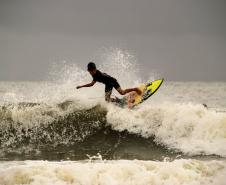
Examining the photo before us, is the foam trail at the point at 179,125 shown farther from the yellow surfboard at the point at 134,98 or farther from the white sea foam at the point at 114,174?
the white sea foam at the point at 114,174

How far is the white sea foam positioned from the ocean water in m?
0.02

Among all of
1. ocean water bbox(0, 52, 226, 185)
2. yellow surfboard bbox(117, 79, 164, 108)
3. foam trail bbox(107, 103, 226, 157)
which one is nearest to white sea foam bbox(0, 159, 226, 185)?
ocean water bbox(0, 52, 226, 185)

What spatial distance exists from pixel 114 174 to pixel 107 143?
478cm

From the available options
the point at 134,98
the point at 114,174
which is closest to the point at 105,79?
the point at 134,98

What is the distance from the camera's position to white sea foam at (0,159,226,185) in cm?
661

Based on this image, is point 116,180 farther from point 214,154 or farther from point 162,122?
point 162,122

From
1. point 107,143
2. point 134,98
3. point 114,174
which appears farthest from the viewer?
point 134,98

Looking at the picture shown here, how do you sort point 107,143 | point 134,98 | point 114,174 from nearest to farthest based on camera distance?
1. point 114,174
2. point 107,143
3. point 134,98

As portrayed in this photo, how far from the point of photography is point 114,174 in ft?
22.8

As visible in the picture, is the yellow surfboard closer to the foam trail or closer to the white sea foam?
the foam trail

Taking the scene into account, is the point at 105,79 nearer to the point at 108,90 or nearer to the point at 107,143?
the point at 108,90

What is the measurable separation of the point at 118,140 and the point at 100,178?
5.18 m

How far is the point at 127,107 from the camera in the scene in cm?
1341

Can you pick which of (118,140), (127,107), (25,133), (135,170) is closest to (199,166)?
(135,170)
